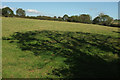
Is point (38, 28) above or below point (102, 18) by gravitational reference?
below

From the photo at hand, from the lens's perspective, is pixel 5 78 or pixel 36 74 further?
pixel 36 74

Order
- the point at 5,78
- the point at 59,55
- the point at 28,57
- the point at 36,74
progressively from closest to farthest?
1. the point at 5,78
2. the point at 36,74
3. the point at 28,57
4. the point at 59,55

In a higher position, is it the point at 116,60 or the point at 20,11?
the point at 20,11

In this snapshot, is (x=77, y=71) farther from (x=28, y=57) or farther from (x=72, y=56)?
(x=28, y=57)

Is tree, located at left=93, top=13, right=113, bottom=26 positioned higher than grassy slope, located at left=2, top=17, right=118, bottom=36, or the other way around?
tree, located at left=93, top=13, right=113, bottom=26

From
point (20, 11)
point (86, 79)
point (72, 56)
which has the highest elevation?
point (20, 11)

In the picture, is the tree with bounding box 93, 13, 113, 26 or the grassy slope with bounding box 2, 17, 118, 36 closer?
the grassy slope with bounding box 2, 17, 118, 36

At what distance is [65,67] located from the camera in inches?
238

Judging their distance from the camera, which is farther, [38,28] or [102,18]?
[102,18]

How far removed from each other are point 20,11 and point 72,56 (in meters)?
118

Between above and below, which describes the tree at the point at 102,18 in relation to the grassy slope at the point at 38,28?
above

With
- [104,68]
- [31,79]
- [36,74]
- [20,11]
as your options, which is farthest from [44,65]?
[20,11]

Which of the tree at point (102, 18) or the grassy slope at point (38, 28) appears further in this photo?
the tree at point (102, 18)

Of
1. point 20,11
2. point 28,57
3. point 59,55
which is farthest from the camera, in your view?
point 20,11
